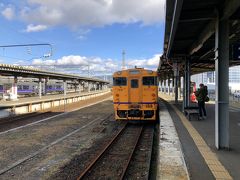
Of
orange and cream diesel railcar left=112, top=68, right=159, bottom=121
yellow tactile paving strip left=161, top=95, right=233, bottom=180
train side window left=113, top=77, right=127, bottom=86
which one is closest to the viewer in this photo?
yellow tactile paving strip left=161, top=95, right=233, bottom=180

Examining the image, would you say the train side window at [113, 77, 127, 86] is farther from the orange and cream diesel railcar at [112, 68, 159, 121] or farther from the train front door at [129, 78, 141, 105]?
the train front door at [129, 78, 141, 105]

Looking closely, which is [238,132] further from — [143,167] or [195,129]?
[143,167]

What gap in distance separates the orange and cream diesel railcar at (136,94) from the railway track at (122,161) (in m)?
2.48

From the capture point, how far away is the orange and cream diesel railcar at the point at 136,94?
1314 centimetres

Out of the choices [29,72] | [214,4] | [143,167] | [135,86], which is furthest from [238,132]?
[29,72]

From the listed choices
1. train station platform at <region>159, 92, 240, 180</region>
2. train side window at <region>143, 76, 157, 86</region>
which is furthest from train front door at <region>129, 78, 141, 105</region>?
train station platform at <region>159, 92, 240, 180</region>

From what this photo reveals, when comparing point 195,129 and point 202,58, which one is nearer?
point 195,129

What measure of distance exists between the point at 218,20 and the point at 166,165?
3652 mm

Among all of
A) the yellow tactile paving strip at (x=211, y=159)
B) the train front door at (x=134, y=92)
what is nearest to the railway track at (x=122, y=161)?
the yellow tactile paving strip at (x=211, y=159)

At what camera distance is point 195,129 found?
376 inches

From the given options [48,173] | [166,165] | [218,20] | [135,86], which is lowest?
[48,173]

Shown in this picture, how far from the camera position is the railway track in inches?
245

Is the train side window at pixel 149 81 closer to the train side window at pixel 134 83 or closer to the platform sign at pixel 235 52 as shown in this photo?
the train side window at pixel 134 83

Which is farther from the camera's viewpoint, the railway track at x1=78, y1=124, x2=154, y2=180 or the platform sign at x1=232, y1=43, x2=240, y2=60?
the platform sign at x1=232, y1=43, x2=240, y2=60
